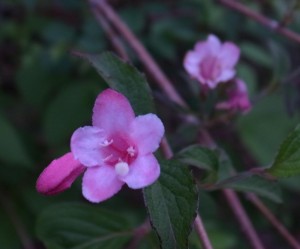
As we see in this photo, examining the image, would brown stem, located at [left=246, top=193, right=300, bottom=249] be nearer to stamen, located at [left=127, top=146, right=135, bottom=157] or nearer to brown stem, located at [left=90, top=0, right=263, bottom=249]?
brown stem, located at [left=90, top=0, right=263, bottom=249]

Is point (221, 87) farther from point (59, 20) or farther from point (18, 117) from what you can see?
point (18, 117)

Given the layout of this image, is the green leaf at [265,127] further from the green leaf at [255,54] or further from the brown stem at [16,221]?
the brown stem at [16,221]

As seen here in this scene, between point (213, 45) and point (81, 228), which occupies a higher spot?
point (213, 45)

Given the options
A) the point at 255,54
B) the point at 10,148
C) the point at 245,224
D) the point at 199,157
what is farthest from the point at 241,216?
the point at 255,54

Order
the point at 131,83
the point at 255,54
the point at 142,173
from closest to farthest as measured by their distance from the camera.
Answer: the point at 142,173, the point at 131,83, the point at 255,54

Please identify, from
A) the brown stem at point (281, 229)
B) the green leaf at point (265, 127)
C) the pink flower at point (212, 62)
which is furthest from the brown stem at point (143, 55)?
the green leaf at point (265, 127)

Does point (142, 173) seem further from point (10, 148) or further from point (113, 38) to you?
point (10, 148)
